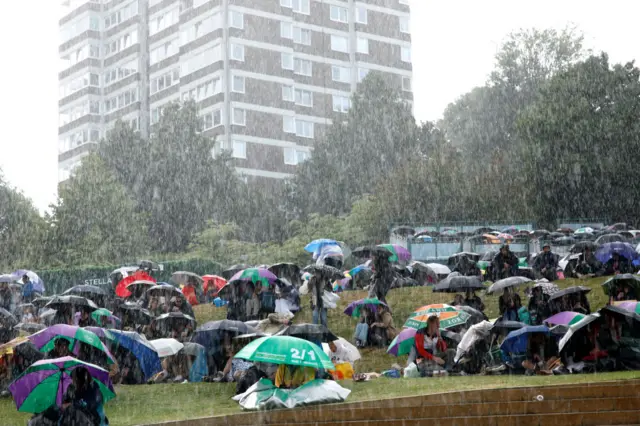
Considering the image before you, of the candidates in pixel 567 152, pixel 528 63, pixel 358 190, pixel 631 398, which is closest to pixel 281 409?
pixel 631 398

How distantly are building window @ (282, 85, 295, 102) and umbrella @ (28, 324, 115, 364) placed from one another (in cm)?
6359

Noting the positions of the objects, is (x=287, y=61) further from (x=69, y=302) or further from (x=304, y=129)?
(x=69, y=302)

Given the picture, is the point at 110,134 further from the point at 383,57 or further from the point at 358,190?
the point at 383,57

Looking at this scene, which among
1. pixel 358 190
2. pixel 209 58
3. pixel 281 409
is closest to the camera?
pixel 281 409

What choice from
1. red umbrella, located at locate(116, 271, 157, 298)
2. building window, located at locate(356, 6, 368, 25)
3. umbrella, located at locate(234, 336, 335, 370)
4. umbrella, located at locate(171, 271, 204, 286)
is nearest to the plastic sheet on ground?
umbrella, located at locate(234, 336, 335, 370)

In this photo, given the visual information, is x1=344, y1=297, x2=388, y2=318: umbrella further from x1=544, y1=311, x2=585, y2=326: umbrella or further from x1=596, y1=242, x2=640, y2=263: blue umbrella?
x1=596, y1=242, x2=640, y2=263: blue umbrella

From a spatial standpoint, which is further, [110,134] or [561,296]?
[110,134]

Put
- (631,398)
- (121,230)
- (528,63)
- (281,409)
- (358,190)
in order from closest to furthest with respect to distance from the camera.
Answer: (631,398) → (281,409) → (121,230) → (358,190) → (528,63)

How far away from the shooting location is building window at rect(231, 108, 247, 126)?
72.6 m

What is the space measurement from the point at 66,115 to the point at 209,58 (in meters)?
20.3

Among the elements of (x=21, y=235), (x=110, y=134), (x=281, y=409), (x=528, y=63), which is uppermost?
(x=528, y=63)

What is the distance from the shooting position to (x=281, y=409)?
12.5 meters

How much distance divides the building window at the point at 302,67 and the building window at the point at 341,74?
2.47 meters

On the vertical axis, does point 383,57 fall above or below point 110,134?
above
